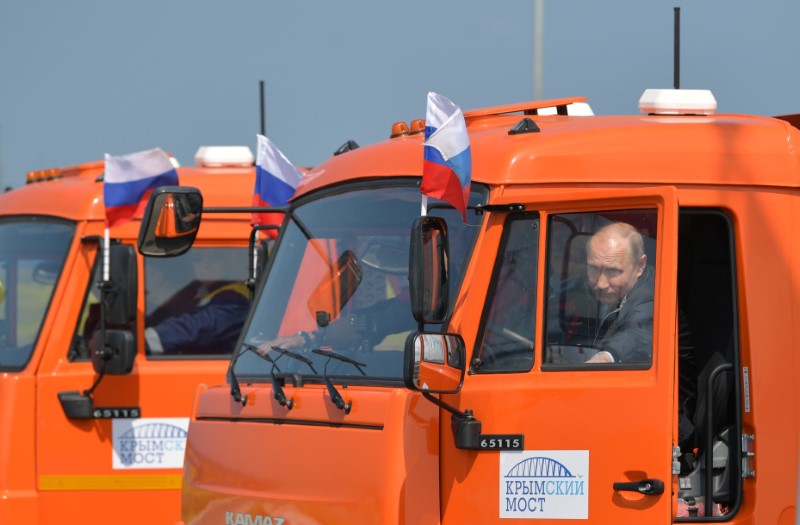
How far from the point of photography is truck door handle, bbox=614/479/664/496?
509cm

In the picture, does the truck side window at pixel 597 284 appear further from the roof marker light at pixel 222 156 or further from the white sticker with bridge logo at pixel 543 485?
the roof marker light at pixel 222 156

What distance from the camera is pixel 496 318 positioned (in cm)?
545

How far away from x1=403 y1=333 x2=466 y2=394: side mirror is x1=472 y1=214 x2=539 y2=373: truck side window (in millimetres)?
215

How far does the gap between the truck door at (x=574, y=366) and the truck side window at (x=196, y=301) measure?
12.1 feet

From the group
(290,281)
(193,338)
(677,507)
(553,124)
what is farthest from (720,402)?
(193,338)

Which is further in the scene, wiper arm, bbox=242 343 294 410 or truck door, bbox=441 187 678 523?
wiper arm, bbox=242 343 294 410

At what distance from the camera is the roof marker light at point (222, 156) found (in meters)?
9.83

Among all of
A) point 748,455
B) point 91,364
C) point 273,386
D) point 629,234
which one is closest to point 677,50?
point 629,234

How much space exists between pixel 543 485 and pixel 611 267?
81 centimetres

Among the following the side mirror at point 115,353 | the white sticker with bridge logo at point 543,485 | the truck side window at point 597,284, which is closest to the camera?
the white sticker with bridge logo at point 543,485

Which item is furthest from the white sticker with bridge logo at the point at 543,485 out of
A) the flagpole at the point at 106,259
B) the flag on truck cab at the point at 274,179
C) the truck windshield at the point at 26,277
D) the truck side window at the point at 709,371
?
the truck windshield at the point at 26,277

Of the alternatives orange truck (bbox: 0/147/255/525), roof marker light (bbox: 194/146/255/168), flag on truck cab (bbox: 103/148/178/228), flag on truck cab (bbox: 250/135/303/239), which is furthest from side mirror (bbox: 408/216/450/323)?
roof marker light (bbox: 194/146/255/168)

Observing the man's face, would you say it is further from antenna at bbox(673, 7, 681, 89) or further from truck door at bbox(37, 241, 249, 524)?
truck door at bbox(37, 241, 249, 524)

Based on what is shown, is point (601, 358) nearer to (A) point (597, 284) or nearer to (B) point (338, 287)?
(A) point (597, 284)
